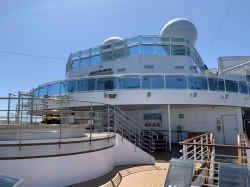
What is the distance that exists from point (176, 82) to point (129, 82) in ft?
9.41

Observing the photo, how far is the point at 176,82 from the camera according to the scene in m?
11.5

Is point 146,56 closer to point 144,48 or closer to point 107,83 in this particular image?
point 144,48

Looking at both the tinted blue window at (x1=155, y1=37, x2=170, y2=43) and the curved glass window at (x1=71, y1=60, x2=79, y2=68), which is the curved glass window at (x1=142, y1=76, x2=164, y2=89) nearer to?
the tinted blue window at (x1=155, y1=37, x2=170, y2=43)

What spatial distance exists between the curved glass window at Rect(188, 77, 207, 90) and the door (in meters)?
3.29

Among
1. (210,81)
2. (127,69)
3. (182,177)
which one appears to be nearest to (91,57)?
(127,69)

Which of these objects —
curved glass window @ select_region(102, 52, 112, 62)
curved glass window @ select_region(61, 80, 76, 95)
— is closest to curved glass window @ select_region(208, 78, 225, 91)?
curved glass window @ select_region(102, 52, 112, 62)

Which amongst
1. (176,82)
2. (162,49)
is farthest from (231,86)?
(162,49)

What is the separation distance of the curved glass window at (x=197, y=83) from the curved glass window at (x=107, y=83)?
460cm

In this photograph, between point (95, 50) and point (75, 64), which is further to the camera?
point (75, 64)

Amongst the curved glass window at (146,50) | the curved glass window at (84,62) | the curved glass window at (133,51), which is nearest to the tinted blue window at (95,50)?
the curved glass window at (84,62)

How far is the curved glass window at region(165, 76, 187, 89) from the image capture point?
448 inches

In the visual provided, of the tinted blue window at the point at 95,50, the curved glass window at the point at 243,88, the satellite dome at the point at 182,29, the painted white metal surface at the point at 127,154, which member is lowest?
the painted white metal surface at the point at 127,154

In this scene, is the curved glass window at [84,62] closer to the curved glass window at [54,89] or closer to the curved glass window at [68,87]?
the curved glass window at [54,89]

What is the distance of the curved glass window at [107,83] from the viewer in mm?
11564
